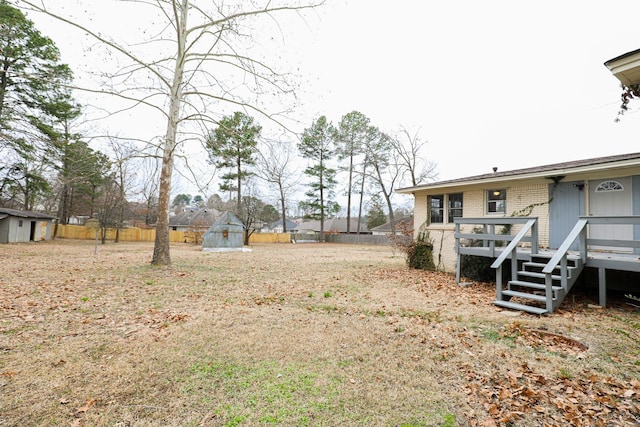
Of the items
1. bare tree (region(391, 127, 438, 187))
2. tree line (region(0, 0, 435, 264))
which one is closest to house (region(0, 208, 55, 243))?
tree line (region(0, 0, 435, 264))

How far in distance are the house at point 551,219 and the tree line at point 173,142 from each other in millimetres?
6141

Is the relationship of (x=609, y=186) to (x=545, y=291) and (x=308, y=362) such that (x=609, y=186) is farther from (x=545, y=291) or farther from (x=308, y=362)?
(x=308, y=362)

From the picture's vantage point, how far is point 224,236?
881 inches

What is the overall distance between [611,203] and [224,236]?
2129 centimetres

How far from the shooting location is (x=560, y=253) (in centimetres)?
552

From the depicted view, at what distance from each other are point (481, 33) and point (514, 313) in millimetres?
11398

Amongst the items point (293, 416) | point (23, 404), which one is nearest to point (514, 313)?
point (293, 416)

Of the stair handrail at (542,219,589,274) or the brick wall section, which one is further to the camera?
the brick wall section

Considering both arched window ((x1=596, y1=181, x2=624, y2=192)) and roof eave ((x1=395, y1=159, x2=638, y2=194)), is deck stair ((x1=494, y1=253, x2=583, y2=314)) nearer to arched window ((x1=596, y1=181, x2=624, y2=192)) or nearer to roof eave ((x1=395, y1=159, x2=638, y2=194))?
roof eave ((x1=395, y1=159, x2=638, y2=194))

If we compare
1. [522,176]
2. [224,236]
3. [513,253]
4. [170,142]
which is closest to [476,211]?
[522,176]

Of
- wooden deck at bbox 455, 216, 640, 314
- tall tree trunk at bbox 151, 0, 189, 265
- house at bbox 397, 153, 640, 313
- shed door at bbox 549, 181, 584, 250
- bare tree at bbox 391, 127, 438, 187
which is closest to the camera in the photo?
wooden deck at bbox 455, 216, 640, 314

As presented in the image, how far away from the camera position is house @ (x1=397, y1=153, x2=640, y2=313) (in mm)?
5820

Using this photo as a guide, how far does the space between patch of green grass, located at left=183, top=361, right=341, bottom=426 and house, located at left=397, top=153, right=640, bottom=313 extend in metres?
4.83

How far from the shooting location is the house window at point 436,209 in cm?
1133
